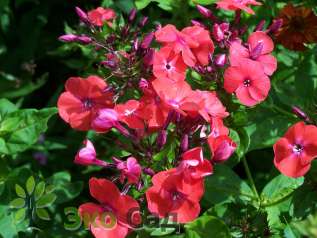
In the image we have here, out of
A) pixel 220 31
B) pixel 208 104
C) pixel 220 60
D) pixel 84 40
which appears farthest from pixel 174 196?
pixel 84 40

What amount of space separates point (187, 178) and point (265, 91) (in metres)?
0.51

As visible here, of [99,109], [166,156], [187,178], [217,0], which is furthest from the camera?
[217,0]

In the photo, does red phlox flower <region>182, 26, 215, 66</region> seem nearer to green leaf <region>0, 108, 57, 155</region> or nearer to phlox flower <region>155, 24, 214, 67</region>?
phlox flower <region>155, 24, 214, 67</region>

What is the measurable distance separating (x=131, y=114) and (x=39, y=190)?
2.32 ft

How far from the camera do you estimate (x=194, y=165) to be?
1.80m

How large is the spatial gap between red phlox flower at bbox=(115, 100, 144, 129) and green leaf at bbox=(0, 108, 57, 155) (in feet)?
1.28

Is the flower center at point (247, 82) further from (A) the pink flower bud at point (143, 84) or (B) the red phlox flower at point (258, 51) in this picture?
(A) the pink flower bud at point (143, 84)

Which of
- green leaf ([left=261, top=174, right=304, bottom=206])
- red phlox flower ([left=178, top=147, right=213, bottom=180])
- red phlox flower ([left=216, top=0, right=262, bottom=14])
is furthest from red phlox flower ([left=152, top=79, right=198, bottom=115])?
green leaf ([left=261, top=174, right=304, bottom=206])

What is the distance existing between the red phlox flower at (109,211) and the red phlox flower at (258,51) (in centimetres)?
64

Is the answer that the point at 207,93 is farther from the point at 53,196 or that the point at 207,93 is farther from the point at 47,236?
the point at 47,236

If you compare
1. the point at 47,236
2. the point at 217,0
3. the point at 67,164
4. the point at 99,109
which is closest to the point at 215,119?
the point at 99,109

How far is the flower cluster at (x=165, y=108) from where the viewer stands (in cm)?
185

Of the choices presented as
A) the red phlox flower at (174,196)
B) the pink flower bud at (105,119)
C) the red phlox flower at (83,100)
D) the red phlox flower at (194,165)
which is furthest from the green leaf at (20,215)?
the red phlox flower at (194,165)

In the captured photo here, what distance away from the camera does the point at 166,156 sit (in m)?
1.98
